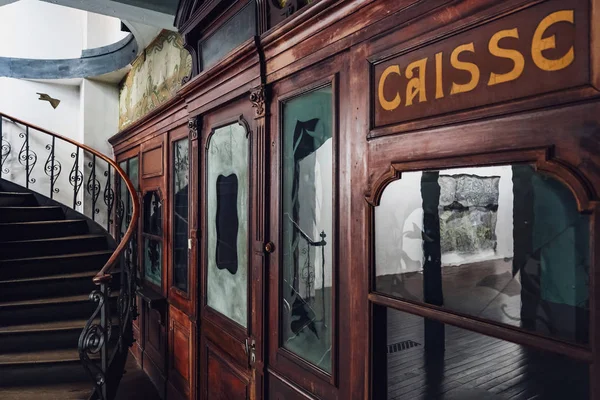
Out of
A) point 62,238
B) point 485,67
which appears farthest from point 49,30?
point 485,67

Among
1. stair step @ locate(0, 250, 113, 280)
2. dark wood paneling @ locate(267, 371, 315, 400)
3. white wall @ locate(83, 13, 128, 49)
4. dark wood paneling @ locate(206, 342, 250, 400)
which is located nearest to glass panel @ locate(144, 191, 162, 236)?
stair step @ locate(0, 250, 113, 280)

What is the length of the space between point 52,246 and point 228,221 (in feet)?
8.44

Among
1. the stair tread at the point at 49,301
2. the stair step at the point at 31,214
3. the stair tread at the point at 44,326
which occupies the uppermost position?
the stair step at the point at 31,214

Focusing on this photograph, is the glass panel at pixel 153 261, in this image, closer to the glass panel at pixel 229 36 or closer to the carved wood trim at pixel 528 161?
the glass panel at pixel 229 36

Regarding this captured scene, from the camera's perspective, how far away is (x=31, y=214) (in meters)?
4.05

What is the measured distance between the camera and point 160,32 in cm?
378

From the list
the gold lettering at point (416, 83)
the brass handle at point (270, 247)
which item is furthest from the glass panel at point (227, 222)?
the gold lettering at point (416, 83)

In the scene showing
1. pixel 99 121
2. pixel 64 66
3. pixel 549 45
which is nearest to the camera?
pixel 549 45

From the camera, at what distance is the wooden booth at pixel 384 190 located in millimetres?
836

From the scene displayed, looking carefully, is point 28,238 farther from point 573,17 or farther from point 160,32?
point 573,17

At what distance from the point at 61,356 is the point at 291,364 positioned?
2.24 metres

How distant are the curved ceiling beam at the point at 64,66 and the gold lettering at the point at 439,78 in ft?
16.0

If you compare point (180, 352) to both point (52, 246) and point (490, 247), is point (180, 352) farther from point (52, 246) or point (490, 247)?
point (490, 247)

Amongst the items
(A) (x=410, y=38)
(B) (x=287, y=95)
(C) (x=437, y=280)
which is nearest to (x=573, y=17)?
(A) (x=410, y=38)
